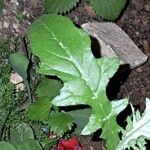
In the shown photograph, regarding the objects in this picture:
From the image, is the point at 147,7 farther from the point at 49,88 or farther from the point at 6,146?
the point at 6,146

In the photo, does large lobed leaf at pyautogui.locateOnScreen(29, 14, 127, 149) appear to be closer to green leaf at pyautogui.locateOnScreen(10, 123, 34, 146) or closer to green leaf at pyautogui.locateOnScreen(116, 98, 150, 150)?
green leaf at pyautogui.locateOnScreen(116, 98, 150, 150)

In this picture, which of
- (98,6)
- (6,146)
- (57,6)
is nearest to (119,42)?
(98,6)

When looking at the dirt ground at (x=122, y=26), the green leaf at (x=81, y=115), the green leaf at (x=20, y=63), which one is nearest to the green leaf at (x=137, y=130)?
the green leaf at (x=20, y=63)

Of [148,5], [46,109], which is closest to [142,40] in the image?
[148,5]

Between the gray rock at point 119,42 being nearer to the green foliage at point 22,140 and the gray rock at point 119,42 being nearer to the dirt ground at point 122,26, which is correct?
the dirt ground at point 122,26

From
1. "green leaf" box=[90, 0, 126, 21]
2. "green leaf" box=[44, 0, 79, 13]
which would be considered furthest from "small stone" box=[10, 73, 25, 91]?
"green leaf" box=[90, 0, 126, 21]

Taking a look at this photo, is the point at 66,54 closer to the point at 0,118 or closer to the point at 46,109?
the point at 46,109
